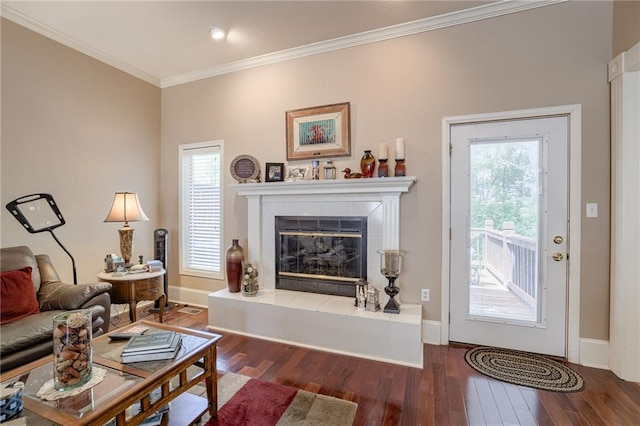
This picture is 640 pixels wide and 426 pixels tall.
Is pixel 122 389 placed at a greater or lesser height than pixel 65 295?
lesser

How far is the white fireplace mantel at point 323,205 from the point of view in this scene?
2.86 m

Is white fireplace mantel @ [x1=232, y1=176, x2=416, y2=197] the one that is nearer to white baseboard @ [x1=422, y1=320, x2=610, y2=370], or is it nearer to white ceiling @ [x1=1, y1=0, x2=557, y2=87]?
white ceiling @ [x1=1, y1=0, x2=557, y2=87]

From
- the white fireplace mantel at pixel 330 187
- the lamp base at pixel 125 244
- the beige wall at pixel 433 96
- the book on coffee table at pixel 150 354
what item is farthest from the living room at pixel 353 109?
the book on coffee table at pixel 150 354

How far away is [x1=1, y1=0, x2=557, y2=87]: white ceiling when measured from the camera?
2580mm

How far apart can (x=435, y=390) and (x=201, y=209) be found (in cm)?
335

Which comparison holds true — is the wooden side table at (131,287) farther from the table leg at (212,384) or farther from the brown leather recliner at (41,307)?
the table leg at (212,384)

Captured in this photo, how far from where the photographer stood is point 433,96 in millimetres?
2814

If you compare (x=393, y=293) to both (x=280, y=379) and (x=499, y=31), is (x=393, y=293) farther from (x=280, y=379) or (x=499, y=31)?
(x=499, y=31)

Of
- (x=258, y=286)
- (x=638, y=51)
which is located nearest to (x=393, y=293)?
(x=258, y=286)

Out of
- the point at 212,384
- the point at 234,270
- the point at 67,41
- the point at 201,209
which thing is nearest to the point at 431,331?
the point at 212,384

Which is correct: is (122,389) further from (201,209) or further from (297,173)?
(201,209)

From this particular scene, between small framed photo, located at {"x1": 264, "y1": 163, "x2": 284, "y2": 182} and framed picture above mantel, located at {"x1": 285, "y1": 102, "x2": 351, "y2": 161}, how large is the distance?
16 cm

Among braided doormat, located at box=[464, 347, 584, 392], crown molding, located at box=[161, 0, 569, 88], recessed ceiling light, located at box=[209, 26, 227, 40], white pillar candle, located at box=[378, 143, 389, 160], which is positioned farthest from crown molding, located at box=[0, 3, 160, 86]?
braided doormat, located at box=[464, 347, 584, 392]

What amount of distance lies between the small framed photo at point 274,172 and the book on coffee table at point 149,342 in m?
2.04
